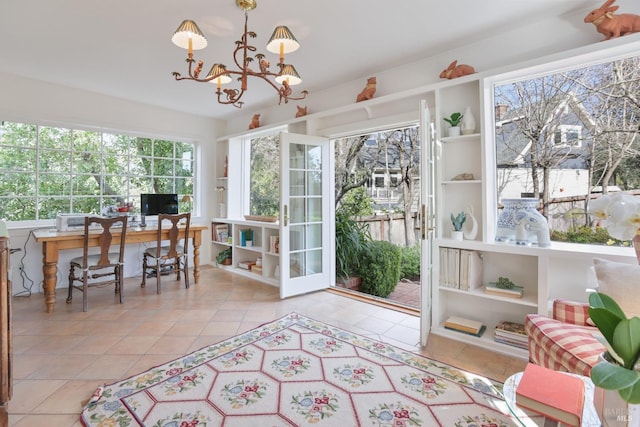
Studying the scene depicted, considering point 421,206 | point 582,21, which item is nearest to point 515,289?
point 421,206

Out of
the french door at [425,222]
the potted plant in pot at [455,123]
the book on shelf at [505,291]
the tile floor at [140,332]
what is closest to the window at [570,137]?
the potted plant in pot at [455,123]

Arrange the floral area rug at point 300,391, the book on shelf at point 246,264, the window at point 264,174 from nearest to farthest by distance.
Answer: the floral area rug at point 300,391
the book on shelf at point 246,264
the window at point 264,174

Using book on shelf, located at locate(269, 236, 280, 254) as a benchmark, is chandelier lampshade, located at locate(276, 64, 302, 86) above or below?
above

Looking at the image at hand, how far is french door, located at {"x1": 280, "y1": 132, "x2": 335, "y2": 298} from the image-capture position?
3.49 metres

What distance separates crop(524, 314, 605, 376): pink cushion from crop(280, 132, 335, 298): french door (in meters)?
2.38

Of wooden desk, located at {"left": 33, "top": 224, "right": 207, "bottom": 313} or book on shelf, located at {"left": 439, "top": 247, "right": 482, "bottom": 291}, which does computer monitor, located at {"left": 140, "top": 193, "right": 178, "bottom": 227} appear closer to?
wooden desk, located at {"left": 33, "top": 224, "right": 207, "bottom": 313}

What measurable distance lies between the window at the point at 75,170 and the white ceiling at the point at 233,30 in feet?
2.61

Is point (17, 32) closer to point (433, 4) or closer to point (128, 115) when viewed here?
point (128, 115)

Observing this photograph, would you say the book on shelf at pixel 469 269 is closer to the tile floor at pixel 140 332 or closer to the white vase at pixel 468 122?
the tile floor at pixel 140 332

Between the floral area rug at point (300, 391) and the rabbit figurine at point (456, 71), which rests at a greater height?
the rabbit figurine at point (456, 71)

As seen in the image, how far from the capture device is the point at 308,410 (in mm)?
1649

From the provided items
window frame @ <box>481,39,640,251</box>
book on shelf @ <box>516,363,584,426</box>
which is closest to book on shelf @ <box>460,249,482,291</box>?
window frame @ <box>481,39,640,251</box>

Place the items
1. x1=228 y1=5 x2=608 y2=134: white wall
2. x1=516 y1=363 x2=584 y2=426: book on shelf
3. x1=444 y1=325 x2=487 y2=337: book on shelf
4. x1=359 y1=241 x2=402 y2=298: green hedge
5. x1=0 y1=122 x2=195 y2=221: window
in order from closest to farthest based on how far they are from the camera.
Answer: x1=516 y1=363 x2=584 y2=426: book on shelf, x1=228 y1=5 x2=608 y2=134: white wall, x1=444 y1=325 x2=487 y2=337: book on shelf, x1=0 y1=122 x2=195 y2=221: window, x1=359 y1=241 x2=402 y2=298: green hedge

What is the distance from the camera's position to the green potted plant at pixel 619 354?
0.66m
